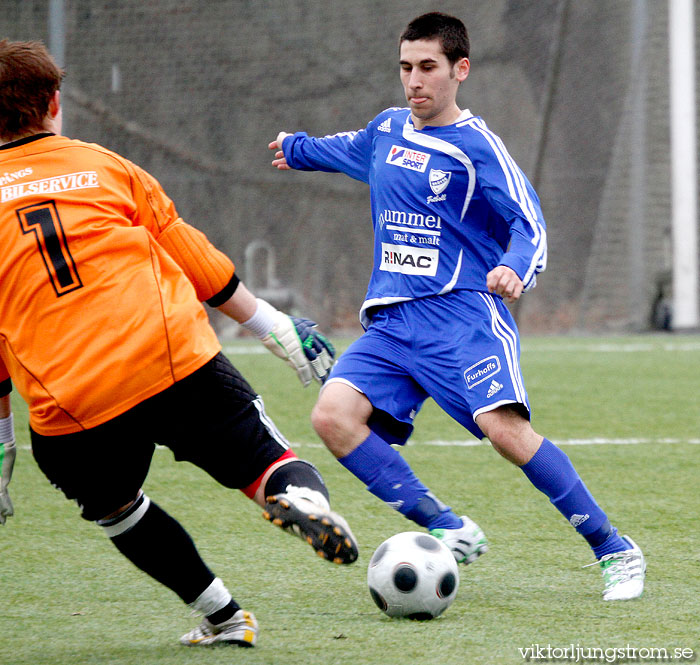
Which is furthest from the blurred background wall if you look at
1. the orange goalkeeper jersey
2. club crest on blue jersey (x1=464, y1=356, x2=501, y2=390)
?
the orange goalkeeper jersey

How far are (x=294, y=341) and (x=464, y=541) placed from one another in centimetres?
101

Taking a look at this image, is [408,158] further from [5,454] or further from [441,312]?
[5,454]

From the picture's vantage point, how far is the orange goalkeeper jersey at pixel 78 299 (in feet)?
7.50

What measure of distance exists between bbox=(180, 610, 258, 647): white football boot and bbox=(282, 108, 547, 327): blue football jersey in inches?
47.8

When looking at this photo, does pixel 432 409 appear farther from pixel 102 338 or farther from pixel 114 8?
pixel 114 8

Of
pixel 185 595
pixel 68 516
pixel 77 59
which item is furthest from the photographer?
pixel 77 59

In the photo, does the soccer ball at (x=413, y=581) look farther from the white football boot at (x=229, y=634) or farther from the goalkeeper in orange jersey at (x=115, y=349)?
the goalkeeper in orange jersey at (x=115, y=349)

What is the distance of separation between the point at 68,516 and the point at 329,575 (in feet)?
4.06

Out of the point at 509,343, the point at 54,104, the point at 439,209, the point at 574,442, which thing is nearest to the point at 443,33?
the point at 439,209

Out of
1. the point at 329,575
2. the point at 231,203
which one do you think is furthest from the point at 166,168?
the point at 329,575

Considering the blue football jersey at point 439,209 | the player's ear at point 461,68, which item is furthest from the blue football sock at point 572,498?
the player's ear at point 461,68

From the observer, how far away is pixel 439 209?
3420mm

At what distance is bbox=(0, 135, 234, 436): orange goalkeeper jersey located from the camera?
7.50 ft

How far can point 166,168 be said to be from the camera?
11.8 m
